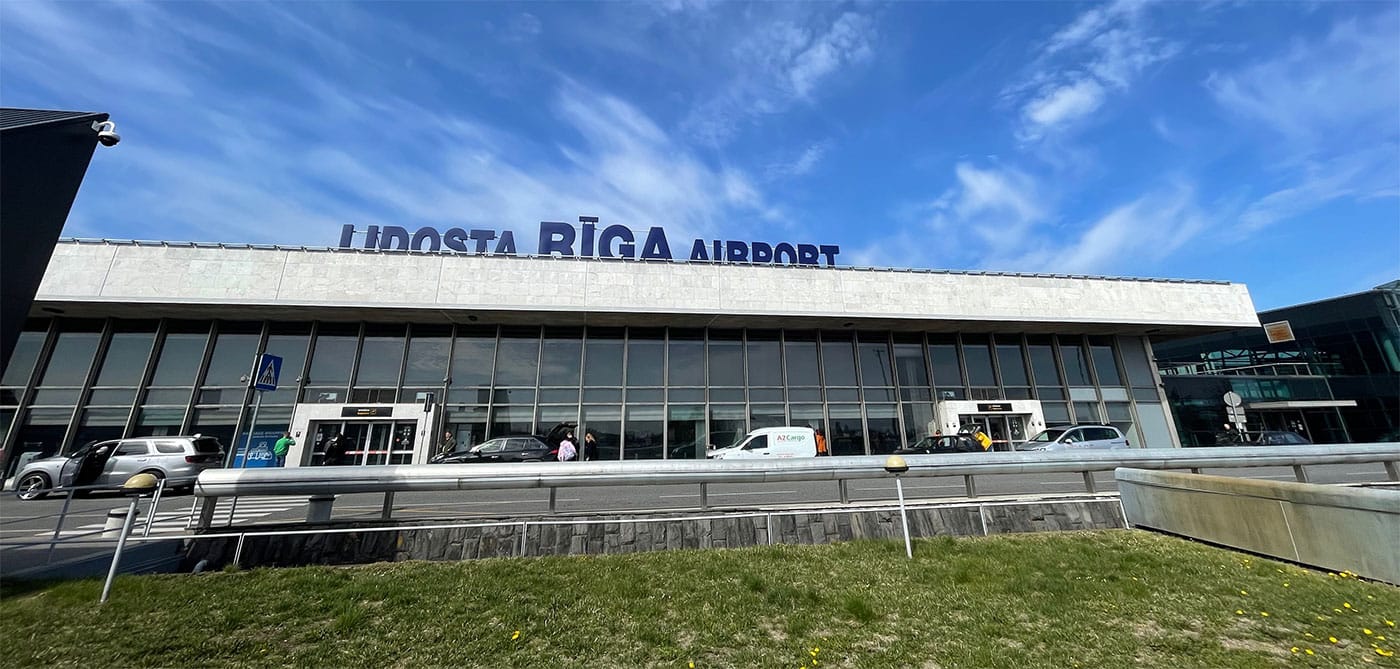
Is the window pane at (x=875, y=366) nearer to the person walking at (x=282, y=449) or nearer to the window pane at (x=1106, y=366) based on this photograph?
the window pane at (x=1106, y=366)

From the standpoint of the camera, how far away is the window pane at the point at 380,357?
20.5m

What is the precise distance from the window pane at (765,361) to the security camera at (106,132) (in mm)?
20053

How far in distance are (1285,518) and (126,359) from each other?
31.8m

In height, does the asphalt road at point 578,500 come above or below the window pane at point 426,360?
below

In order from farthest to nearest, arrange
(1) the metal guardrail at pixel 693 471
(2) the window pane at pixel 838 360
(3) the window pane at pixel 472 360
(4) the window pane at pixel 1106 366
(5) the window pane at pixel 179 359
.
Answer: (4) the window pane at pixel 1106 366 < (2) the window pane at pixel 838 360 < (3) the window pane at pixel 472 360 < (5) the window pane at pixel 179 359 < (1) the metal guardrail at pixel 693 471

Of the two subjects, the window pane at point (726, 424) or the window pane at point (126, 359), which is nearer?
the window pane at point (126, 359)

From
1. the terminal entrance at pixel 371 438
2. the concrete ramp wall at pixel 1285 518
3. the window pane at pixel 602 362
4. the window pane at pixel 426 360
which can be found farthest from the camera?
the window pane at pixel 602 362

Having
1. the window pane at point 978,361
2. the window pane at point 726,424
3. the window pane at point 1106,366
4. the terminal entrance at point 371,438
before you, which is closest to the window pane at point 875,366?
the window pane at point 978,361

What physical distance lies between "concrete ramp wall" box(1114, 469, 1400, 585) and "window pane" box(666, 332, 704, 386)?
16672mm

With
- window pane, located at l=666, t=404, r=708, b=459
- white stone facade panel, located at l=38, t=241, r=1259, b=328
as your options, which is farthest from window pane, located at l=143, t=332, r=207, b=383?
window pane, located at l=666, t=404, r=708, b=459

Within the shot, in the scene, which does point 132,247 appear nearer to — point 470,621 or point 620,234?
point 620,234

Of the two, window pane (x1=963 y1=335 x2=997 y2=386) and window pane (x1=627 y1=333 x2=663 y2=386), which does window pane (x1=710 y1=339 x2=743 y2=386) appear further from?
window pane (x1=963 y1=335 x2=997 y2=386)

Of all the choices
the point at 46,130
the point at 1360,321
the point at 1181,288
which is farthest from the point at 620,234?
the point at 1360,321

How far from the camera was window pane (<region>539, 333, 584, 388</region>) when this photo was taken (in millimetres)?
21406
